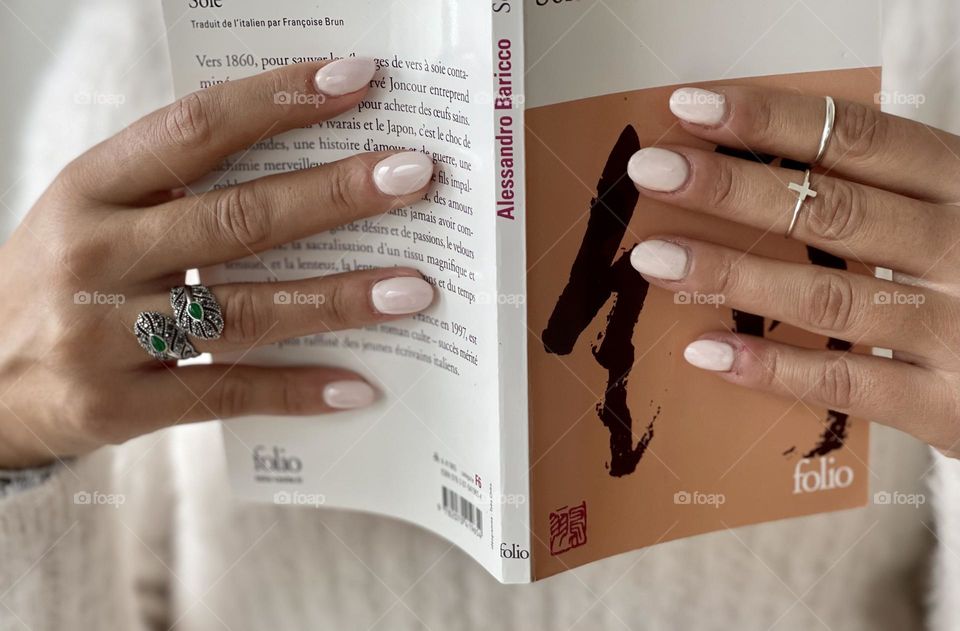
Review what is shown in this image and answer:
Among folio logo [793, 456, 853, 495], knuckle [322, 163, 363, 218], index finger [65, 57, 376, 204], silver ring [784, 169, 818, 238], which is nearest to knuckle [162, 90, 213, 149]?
index finger [65, 57, 376, 204]

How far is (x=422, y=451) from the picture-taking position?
29.9 inches

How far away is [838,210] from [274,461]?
0.55m

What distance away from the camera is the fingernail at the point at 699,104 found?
1.99ft

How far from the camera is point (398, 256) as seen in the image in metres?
0.70

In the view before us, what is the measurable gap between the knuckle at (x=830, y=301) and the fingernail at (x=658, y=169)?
145 mm

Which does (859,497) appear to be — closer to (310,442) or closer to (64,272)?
(310,442)

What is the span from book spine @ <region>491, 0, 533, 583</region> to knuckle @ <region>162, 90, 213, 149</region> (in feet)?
0.78

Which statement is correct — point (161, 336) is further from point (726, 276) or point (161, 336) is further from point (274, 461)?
point (726, 276)

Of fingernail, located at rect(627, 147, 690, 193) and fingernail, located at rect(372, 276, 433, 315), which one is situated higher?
fingernail, located at rect(627, 147, 690, 193)
